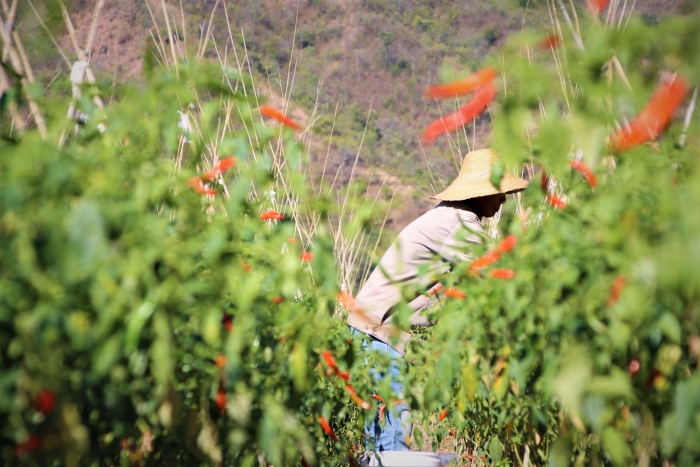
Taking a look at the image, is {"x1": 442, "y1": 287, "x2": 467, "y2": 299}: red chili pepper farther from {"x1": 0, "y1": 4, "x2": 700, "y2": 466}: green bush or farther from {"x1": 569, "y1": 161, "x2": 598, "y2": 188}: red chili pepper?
{"x1": 569, "y1": 161, "x2": 598, "y2": 188}: red chili pepper

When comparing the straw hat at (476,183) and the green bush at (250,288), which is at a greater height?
the green bush at (250,288)

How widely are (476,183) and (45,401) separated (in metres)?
2.09

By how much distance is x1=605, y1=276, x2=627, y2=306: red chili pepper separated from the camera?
2.82ft

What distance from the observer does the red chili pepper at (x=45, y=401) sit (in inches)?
31.7

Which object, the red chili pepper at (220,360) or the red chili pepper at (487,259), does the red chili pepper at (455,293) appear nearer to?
the red chili pepper at (487,259)

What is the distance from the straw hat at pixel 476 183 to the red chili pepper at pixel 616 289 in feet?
5.84

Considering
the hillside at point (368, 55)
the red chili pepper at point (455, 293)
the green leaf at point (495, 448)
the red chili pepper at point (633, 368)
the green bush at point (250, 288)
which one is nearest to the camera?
the green bush at point (250, 288)

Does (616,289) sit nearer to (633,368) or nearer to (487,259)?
(633,368)

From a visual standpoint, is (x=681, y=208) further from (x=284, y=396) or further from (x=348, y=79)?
(x=348, y=79)

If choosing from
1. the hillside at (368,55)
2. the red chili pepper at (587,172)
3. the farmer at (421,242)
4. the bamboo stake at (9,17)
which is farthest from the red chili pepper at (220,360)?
the hillside at (368,55)

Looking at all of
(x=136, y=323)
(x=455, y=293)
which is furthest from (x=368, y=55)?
(x=136, y=323)

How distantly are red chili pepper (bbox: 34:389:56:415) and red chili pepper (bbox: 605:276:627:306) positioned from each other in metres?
0.57

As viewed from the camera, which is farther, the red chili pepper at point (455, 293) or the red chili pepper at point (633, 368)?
the red chili pepper at point (455, 293)

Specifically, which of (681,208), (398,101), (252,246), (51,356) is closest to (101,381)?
(51,356)
